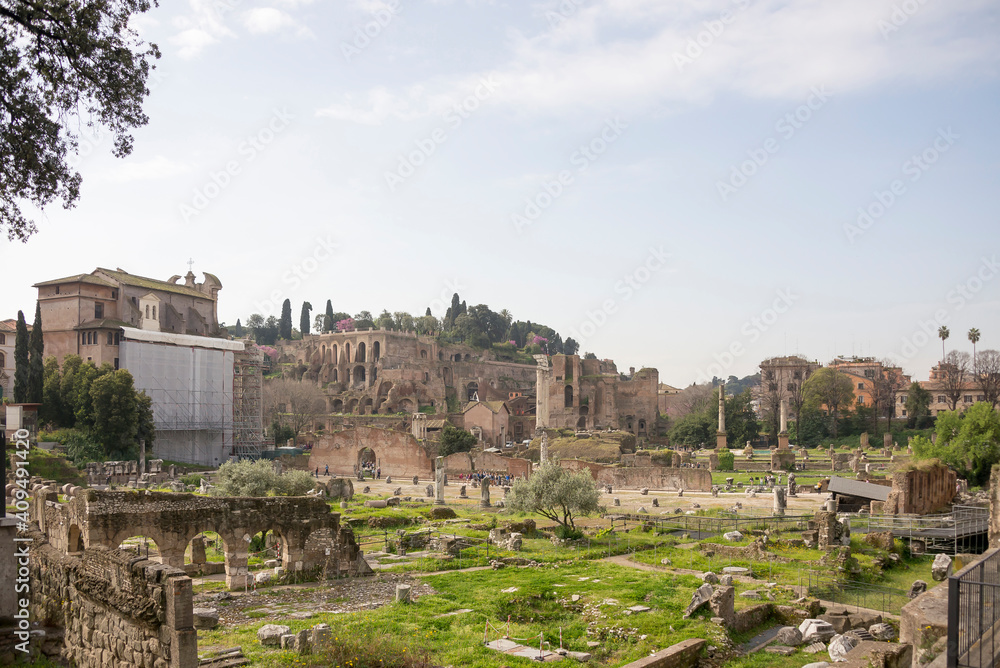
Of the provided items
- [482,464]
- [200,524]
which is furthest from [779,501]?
[482,464]

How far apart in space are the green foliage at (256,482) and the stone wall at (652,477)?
1569 centimetres

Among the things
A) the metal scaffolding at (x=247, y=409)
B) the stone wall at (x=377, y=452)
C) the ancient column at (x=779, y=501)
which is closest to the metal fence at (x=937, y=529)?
the ancient column at (x=779, y=501)

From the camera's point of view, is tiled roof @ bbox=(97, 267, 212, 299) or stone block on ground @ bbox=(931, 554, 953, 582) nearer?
stone block on ground @ bbox=(931, 554, 953, 582)

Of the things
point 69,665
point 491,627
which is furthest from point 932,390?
point 69,665

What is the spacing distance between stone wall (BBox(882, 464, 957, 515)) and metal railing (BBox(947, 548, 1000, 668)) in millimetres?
19888

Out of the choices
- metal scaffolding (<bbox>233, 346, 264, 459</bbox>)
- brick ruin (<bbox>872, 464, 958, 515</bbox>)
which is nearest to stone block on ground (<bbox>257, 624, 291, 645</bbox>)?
brick ruin (<bbox>872, 464, 958, 515</bbox>)

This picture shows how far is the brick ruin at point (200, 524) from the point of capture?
14.7m

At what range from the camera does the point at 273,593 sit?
49.3 ft

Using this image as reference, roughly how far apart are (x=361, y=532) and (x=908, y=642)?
1753cm

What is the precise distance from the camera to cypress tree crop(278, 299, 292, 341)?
337 feet

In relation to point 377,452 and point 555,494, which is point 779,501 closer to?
point 555,494

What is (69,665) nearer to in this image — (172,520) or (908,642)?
(172,520)

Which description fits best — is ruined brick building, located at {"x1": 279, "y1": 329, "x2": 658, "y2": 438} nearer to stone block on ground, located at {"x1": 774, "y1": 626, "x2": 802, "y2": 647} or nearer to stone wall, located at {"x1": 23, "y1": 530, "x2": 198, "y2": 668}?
stone block on ground, located at {"x1": 774, "y1": 626, "x2": 802, "y2": 647}

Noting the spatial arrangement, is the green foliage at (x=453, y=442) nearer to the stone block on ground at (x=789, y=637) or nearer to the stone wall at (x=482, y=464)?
the stone wall at (x=482, y=464)
